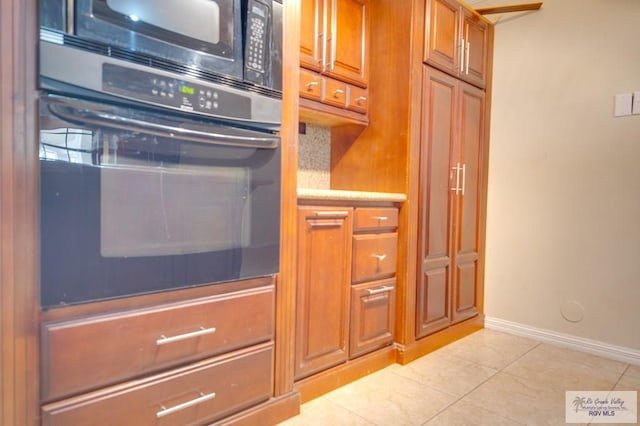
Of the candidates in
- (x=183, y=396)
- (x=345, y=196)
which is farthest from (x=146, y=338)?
(x=345, y=196)

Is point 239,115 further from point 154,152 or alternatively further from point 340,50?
point 340,50

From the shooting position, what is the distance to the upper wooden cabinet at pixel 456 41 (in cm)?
212

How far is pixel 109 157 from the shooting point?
100 cm

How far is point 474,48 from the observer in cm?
245

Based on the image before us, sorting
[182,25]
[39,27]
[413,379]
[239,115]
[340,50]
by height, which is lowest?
[413,379]

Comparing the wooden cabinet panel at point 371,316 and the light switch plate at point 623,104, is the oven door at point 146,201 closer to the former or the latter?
the wooden cabinet panel at point 371,316

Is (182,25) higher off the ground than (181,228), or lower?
higher

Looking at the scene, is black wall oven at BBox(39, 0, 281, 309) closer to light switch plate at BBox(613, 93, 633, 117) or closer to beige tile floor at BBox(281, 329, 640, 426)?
beige tile floor at BBox(281, 329, 640, 426)

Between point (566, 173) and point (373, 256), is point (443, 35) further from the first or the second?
point (373, 256)

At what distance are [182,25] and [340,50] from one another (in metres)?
1.10

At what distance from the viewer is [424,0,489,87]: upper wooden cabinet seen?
2.12 metres

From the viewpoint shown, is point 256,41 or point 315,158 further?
point 315,158

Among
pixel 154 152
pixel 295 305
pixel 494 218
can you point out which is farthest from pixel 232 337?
pixel 494 218

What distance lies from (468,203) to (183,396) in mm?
2024
